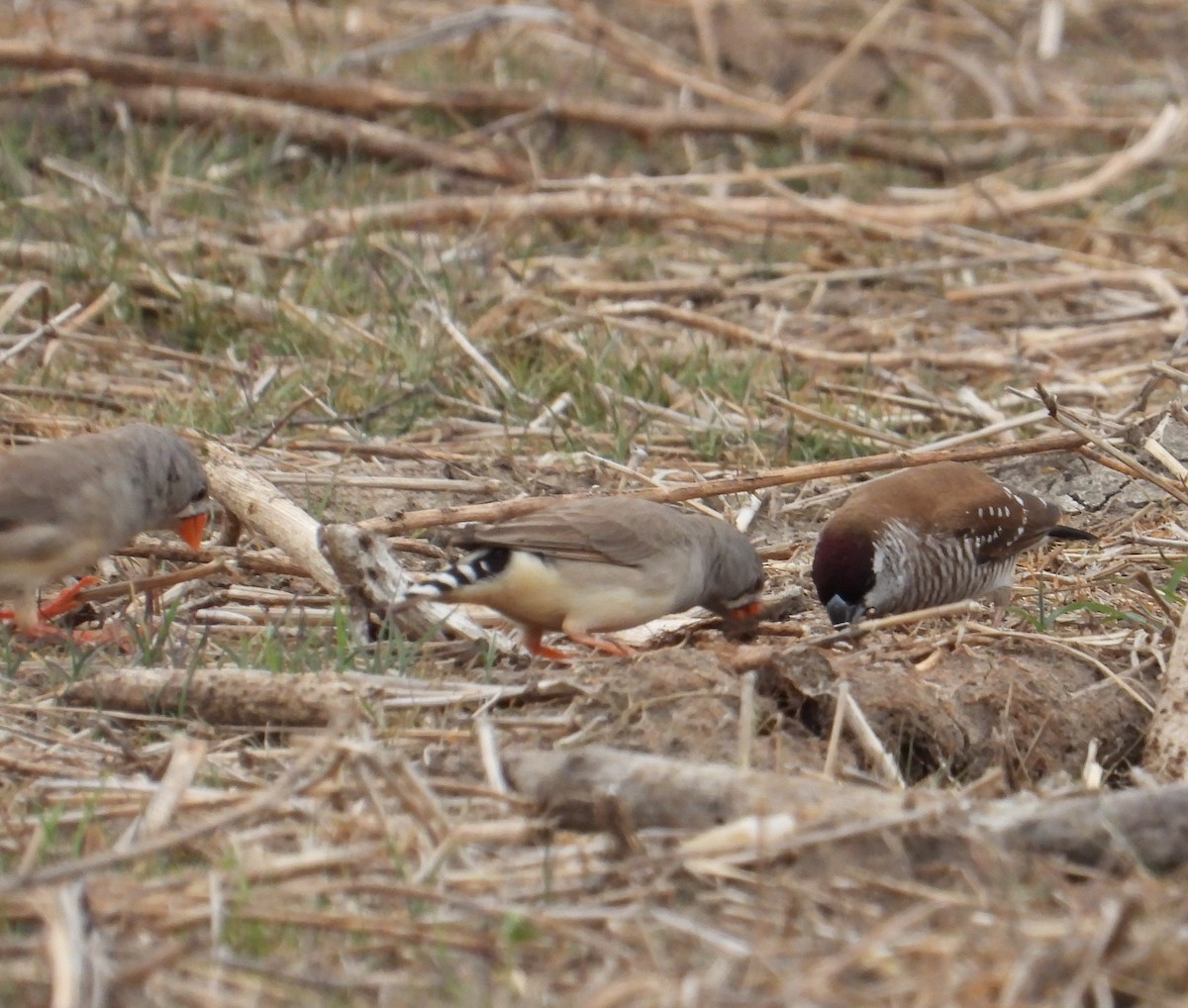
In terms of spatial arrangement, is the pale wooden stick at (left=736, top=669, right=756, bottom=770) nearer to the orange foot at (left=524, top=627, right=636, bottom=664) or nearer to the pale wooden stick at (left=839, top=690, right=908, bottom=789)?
the pale wooden stick at (left=839, top=690, right=908, bottom=789)

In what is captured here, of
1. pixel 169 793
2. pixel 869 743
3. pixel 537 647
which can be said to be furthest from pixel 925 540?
pixel 169 793

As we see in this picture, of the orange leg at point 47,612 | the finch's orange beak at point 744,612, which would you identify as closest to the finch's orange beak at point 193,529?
the orange leg at point 47,612

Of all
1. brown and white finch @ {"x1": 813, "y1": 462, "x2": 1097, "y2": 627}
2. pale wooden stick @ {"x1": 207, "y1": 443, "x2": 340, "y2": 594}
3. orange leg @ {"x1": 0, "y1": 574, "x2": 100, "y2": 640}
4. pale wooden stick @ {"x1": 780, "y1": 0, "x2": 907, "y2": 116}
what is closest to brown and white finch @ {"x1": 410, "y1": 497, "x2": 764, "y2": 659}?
brown and white finch @ {"x1": 813, "y1": 462, "x2": 1097, "y2": 627}

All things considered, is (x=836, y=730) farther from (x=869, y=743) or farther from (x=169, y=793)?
(x=169, y=793)

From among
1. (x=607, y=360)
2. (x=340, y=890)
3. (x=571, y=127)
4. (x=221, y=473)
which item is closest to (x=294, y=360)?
(x=607, y=360)

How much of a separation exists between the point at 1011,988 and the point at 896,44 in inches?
408

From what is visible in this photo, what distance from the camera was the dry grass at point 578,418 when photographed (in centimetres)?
321

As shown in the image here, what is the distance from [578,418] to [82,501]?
2435mm

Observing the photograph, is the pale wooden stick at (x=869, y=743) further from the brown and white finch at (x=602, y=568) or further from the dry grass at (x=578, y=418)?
the brown and white finch at (x=602, y=568)

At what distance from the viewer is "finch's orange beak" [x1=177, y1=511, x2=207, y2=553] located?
5.54 meters

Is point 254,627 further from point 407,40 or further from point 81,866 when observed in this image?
point 407,40

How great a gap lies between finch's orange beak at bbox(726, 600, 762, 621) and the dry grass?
175 millimetres

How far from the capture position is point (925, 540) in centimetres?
569

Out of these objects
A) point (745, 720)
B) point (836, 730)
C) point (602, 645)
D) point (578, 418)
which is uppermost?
point (745, 720)
